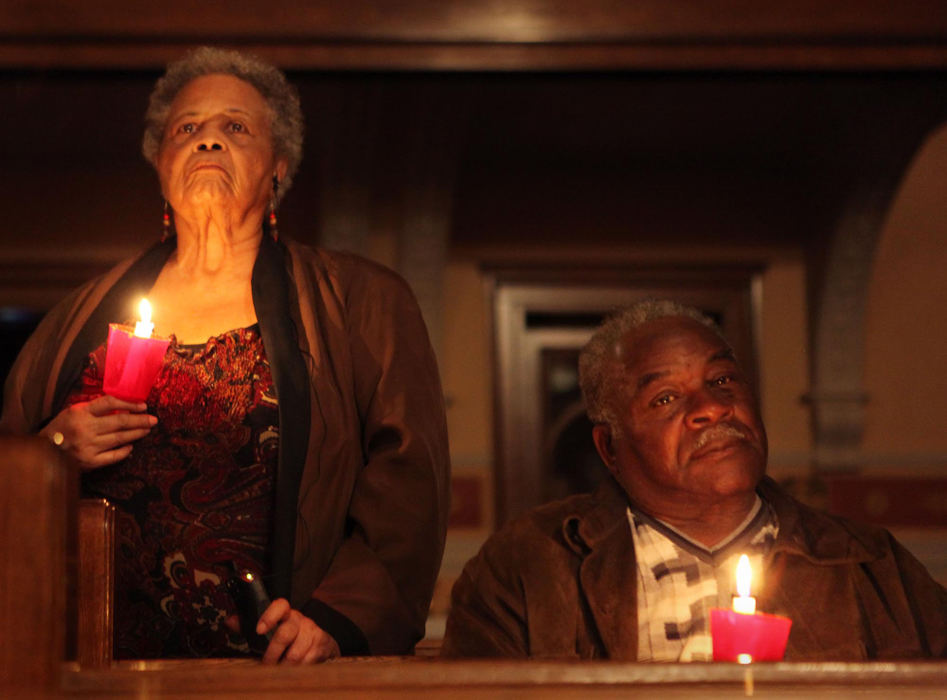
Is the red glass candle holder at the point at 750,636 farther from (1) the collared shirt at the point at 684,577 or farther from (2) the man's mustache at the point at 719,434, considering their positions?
(2) the man's mustache at the point at 719,434

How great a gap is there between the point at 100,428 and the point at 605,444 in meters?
0.68

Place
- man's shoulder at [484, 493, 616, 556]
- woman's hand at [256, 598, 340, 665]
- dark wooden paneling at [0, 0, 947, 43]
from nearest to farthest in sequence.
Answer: woman's hand at [256, 598, 340, 665] → man's shoulder at [484, 493, 616, 556] → dark wooden paneling at [0, 0, 947, 43]

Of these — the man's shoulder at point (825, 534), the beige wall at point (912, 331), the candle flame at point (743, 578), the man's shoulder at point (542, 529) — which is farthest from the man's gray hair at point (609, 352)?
the beige wall at point (912, 331)

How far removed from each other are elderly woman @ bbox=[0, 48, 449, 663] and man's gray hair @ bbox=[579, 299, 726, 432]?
0.70ft

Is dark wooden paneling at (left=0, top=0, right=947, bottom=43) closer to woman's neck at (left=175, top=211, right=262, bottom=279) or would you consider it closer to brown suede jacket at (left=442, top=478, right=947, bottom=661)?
woman's neck at (left=175, top=211, right=262, bottom=279)

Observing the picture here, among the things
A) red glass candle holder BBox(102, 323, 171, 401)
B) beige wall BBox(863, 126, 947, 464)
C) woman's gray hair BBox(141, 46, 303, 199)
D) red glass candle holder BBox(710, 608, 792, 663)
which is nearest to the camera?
red glass candle holder BBox(710, 608, 792, 663)

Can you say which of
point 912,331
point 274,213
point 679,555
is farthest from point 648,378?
point 912,331

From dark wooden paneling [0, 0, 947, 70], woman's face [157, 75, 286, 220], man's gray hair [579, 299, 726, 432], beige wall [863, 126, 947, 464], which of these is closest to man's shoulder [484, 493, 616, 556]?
man's gray hair [579, 299, 726, 432]

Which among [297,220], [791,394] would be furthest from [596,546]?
[791,394]

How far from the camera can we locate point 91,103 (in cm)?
508

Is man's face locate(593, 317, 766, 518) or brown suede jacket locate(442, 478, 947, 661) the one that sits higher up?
man's face locate(593, 317, 766, 518)

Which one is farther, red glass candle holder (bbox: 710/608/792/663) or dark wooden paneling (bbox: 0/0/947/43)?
dark wooden paneling (bbox: 0/0/947/43)

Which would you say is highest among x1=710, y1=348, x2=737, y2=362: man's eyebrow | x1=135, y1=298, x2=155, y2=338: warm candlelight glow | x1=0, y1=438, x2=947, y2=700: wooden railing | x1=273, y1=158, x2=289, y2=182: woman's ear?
x1=273, y1=158, x2=289, y2=182: woman's ear

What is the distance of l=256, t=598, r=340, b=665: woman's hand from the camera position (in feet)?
5.53
